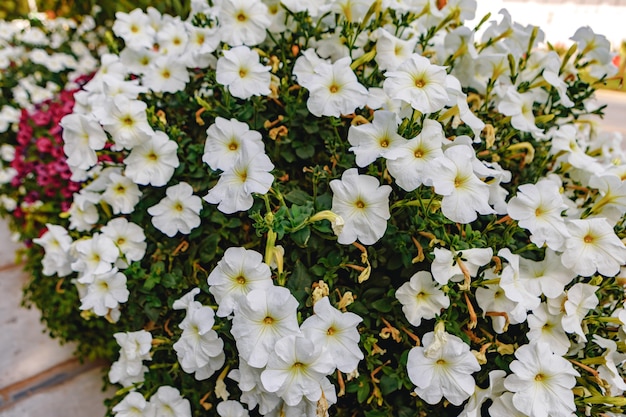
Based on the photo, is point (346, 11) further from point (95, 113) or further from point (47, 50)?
point (47, 50)

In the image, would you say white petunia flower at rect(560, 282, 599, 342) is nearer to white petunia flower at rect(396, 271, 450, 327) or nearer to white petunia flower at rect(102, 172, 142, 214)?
white petunia flower at rect(396, 271, 450, 327)

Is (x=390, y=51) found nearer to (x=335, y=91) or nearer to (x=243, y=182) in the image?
(x=335, y=91)

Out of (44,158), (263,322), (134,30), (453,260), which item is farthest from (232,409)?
(44,158)

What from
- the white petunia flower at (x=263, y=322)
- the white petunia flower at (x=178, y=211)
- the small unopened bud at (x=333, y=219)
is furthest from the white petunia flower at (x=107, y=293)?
the small unopened bud at (x=333, y=219)

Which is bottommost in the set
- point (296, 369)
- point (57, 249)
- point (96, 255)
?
point (57, 249)

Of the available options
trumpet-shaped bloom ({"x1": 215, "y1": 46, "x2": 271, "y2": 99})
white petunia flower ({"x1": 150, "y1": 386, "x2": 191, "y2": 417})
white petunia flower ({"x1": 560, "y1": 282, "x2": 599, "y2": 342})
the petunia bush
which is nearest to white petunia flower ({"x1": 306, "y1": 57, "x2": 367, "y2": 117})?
the petunia bush

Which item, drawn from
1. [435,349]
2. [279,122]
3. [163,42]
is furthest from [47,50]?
[435,349]
